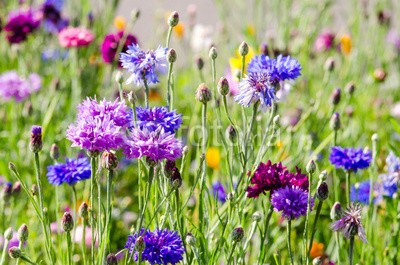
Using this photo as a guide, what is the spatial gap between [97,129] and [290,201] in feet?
1.25

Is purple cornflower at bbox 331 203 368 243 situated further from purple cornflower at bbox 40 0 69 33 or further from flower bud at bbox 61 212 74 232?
purple cornflower at bbox 40 0 69 33

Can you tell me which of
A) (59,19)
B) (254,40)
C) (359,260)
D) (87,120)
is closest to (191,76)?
(254,40)

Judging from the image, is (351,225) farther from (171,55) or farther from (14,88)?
(14,88)

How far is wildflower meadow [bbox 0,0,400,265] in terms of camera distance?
4.63 feet

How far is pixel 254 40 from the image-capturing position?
3062mm

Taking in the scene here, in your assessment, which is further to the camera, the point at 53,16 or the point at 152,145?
the point at 53,16

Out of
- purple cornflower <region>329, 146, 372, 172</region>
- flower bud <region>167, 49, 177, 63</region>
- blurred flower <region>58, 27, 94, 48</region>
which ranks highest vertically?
blurred flower <region>58, 27, 94, 48</region>

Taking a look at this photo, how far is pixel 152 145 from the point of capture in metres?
1.30

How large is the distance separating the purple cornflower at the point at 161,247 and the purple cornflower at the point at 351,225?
0.97 feet

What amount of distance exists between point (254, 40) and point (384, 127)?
0.62m

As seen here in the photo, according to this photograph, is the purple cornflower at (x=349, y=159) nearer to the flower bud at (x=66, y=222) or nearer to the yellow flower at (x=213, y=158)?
the flower bud at (x=66, y=222)

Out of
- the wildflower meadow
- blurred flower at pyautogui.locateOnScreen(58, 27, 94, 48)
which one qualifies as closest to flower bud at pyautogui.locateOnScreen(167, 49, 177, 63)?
the wildflower meadow

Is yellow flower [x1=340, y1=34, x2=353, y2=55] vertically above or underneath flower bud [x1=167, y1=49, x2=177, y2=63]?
above

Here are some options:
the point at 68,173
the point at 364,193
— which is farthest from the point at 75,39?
the point at 364,193
